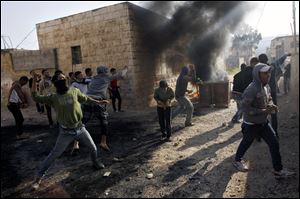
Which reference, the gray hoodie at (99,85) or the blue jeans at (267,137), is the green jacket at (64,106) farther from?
the blue jeans at (267,137)

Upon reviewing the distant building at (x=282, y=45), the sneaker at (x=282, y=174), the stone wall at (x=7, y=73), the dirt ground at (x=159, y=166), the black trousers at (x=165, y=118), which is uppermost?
the distant building at (x=282, y=45)

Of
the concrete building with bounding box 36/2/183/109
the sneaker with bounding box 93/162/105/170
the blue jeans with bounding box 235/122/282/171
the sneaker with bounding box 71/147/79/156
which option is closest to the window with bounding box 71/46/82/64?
the concrete building with bounding box 36/2/183/109

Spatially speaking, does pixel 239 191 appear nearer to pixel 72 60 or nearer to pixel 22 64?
pixel 72 60

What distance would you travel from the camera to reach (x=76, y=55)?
39.2 ft

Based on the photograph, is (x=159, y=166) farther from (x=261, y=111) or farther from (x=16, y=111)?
(x=16, y=111)

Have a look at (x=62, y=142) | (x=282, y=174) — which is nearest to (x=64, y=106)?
(x=62, y=142)

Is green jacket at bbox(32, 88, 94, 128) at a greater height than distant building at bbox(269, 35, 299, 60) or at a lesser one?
lesser

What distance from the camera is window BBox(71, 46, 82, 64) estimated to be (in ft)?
38.8

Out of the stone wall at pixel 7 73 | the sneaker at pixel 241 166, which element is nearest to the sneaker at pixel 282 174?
the sneaker at pixel 241 166

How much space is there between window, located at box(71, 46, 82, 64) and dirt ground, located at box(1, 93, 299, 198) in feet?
16.3

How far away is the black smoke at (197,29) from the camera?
1165 centimetres

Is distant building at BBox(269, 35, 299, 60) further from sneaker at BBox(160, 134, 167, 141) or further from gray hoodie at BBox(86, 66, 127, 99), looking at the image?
gray hoodie at BBox(86, 66, 127, 99)

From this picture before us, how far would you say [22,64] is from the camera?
44.4ft

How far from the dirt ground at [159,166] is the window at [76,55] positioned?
4961 mm
